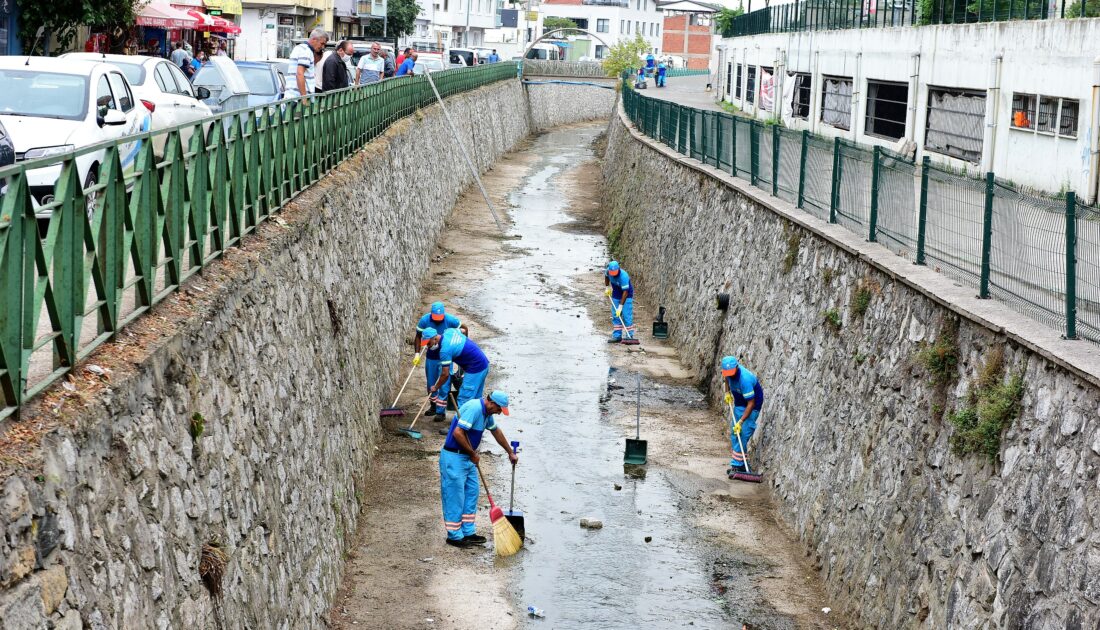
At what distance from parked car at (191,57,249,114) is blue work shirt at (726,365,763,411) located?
10.4m

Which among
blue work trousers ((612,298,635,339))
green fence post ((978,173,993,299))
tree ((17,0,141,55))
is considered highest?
tree ((17,0,141,55))

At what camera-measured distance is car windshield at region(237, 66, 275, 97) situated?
24.2 meters

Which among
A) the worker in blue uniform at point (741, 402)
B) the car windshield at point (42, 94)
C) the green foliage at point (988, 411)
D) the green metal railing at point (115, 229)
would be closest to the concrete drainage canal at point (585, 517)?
the worker in blue uniform at point (741, 402)

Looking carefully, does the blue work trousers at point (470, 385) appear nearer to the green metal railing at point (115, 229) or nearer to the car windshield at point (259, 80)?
the green metal railing at point (115, 229)

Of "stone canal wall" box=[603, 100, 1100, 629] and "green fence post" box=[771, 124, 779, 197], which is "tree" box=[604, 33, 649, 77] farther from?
"stone canal wall" box=[603, 100, 1100, 629]

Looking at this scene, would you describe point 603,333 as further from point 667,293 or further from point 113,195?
point 113,195

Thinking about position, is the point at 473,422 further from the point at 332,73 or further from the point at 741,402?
the point at 332,73

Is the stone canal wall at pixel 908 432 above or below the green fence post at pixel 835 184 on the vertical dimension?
below

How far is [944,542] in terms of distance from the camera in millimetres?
9445

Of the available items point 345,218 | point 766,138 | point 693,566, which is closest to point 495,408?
point 693,566

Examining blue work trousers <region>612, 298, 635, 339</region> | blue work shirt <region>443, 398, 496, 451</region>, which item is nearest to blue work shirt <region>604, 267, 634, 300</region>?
blue work trousers <region>612, 298, 635, 339</region>

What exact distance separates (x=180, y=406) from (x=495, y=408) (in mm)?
5175

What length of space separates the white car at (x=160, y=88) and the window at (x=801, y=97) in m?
19.5

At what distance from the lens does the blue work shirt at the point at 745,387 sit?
15461mm
